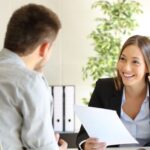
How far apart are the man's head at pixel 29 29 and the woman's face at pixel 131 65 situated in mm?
879

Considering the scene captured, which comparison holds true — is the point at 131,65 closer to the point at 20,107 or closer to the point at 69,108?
the point at 69,108

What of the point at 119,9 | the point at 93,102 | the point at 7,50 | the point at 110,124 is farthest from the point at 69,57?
the point at 7,50

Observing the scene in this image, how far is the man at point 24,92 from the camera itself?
1.02 metres

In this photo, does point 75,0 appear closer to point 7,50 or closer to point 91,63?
point 91,63

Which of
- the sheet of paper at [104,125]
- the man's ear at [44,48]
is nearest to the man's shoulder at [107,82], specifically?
the sheet of paper at [104,125]

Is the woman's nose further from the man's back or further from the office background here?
the office background

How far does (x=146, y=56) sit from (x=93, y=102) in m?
0.42

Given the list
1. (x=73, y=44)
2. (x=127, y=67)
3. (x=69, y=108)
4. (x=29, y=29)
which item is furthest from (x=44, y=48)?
(x=73, y=44)

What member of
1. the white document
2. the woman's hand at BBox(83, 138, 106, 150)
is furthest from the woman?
the white document

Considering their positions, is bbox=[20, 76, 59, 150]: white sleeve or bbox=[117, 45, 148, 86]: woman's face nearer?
bbox=[20, 76, 59, 150]: white sleeve

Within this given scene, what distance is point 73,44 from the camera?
3.56 m

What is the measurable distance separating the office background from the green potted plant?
0.29m

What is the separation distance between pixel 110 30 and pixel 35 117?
90.6 inches

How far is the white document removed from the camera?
257 cm
